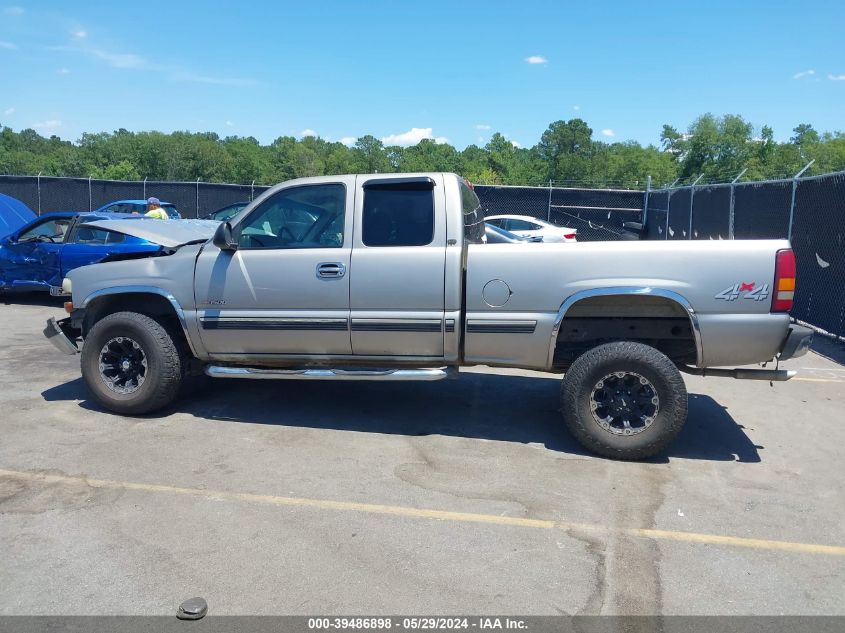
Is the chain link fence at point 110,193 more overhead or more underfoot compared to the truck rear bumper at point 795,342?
more overhead

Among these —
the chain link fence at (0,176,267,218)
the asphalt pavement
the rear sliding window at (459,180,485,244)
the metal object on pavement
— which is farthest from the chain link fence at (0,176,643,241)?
the metal object on pavement

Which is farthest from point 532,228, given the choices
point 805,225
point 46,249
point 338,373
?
point 338,373

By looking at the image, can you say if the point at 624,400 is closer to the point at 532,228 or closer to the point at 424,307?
the point at 424,307

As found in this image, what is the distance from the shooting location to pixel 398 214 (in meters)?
5.61

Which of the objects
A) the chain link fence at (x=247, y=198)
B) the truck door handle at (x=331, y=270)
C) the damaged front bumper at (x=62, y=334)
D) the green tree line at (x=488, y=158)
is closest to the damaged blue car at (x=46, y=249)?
the damaged front bumper at (x=62, y=334)

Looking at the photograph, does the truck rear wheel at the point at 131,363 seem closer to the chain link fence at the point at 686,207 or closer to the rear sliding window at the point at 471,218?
the rear sliding window at the point at 471,218

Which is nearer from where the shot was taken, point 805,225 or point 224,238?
point 224,238

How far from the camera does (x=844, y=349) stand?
30.3ft

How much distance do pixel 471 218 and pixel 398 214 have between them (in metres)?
0.67

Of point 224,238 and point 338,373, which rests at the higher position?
point 224,238

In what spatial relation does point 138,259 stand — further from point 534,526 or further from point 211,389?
point 534,526

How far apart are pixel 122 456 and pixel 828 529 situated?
477 cm

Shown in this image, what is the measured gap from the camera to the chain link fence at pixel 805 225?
31.7ft

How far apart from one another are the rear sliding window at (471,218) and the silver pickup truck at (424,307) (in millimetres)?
44
